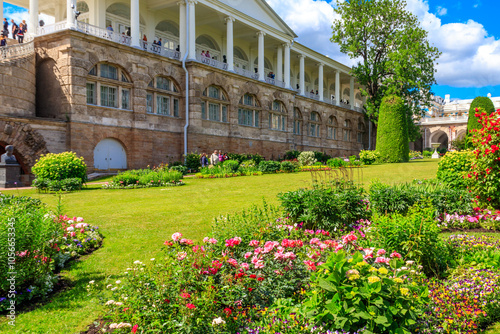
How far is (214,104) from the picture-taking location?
1142 inches

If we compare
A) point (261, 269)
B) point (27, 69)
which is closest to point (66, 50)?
point (27, 69)

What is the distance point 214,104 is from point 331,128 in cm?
2126

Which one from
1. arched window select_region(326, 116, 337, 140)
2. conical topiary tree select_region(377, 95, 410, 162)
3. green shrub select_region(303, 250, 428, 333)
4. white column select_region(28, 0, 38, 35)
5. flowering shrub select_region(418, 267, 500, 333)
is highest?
white column select_region(28, 0, 38, 35)

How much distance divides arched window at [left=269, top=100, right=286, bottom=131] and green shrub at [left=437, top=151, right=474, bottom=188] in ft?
78.8

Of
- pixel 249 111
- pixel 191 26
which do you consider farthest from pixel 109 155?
pixel 249 111

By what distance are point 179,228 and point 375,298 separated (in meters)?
5.36

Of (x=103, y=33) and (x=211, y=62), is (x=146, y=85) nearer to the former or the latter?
(x=103, y=33)

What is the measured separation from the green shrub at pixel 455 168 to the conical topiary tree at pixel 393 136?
1743 centimetres

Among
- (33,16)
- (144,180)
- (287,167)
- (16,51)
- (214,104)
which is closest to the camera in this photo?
(144,180)

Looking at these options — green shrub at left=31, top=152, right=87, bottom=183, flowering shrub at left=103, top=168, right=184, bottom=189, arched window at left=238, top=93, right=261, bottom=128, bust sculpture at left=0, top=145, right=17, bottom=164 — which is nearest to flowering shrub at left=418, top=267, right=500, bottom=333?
flowering shrub at left=103, top=168, right=184, bottom=189

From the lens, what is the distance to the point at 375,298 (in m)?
3.31

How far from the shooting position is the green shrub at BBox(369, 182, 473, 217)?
786 centimetres

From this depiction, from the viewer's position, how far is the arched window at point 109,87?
21.6m

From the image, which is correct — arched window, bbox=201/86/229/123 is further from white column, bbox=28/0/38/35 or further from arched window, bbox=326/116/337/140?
arched window, bbox=326/116/337/140
